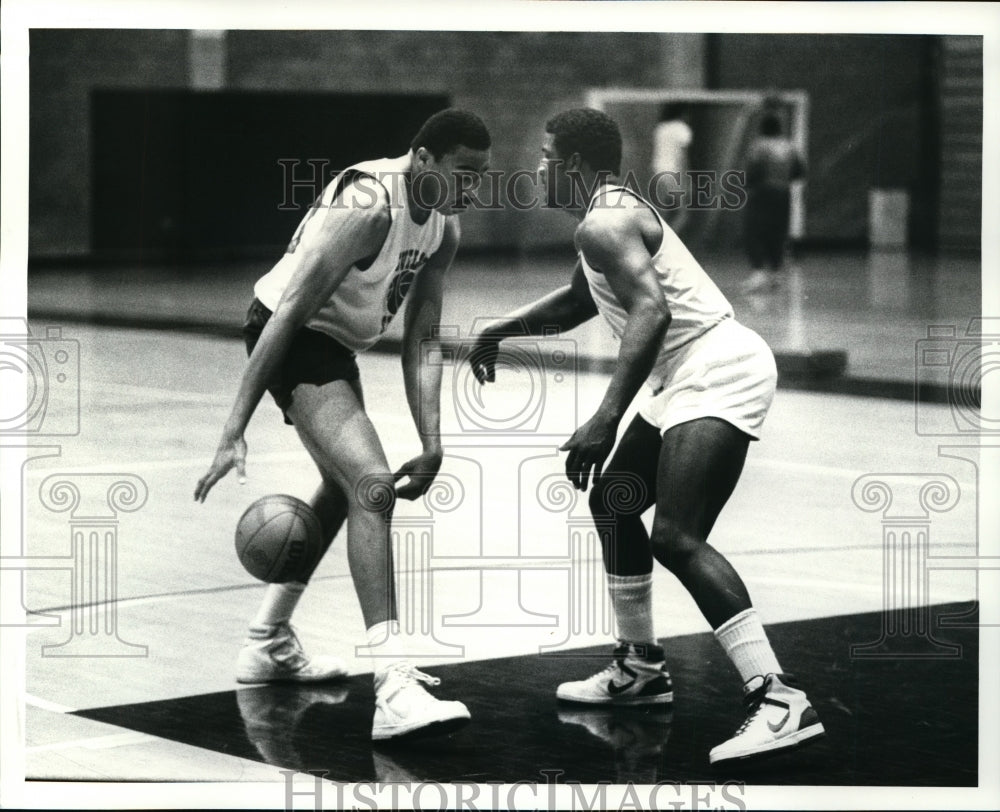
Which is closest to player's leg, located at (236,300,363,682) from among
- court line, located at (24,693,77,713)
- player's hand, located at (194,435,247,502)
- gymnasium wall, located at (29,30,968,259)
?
player's hand, located at (194,435,247,502)

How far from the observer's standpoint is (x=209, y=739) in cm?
585

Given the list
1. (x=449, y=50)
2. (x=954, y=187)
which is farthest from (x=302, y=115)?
(x=449, y=50)

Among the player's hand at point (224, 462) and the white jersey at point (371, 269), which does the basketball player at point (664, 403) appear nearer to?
the white jersey at point (371, 269)

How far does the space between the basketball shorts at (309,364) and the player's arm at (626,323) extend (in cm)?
83

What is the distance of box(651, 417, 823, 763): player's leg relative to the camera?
18.2ft

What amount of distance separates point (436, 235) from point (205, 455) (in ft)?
18.1

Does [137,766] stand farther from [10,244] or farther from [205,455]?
[205,455]

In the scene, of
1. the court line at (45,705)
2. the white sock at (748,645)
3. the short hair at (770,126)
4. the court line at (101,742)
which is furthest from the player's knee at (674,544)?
the short hair at (770,126)

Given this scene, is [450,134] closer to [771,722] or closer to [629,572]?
[629,572]

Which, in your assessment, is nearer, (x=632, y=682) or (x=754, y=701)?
(x=754, y=701)

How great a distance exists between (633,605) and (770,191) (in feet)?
39.7

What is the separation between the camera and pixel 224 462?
225 inches

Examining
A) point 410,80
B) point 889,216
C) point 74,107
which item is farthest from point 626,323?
point 74,107

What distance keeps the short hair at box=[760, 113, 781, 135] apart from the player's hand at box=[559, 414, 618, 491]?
10040 millimetres
